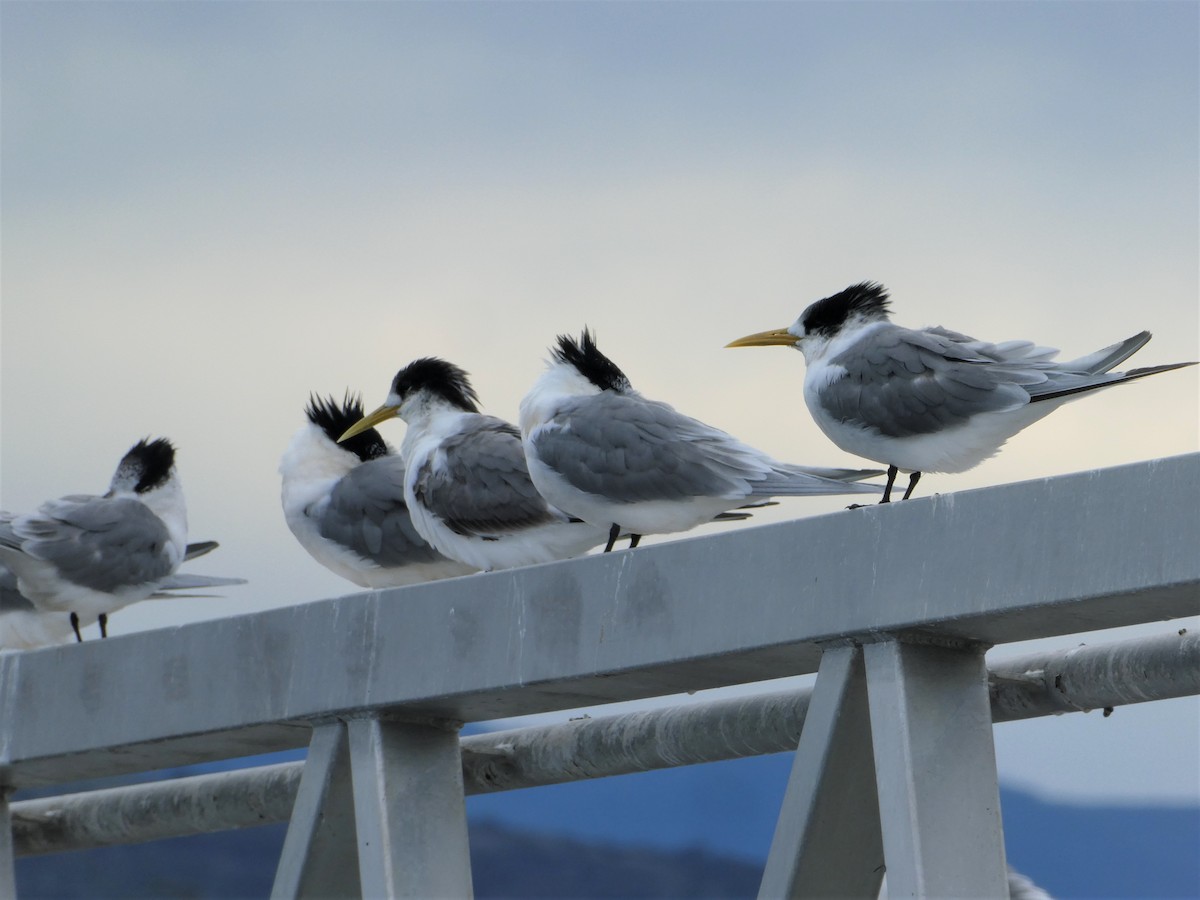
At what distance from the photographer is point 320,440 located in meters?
6.66

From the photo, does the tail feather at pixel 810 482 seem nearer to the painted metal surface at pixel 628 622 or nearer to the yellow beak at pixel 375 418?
the painted metal surface at pixel 628 622

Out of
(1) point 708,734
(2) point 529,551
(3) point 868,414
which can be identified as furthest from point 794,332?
(1) point 708,734

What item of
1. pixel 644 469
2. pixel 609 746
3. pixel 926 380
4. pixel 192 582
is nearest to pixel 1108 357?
pixel 926 380

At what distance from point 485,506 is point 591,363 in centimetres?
56

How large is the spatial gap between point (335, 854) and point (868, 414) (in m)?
1.83

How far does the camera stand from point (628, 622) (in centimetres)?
361

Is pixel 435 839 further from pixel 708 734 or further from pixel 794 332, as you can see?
pixel 794 332

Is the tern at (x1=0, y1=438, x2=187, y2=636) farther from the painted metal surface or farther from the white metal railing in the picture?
the white metal railing

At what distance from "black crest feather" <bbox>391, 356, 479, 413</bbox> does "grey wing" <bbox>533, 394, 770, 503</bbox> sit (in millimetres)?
1064

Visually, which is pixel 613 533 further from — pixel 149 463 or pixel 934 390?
pixel 149 463

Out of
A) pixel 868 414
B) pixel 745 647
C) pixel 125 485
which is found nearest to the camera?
pixel 745 647

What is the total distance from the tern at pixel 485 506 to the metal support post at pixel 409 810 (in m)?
1.19

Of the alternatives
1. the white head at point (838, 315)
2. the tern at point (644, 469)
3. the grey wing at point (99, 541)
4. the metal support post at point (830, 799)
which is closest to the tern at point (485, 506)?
the tern at point (644, 469)

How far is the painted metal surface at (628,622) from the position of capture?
9.82 feet
